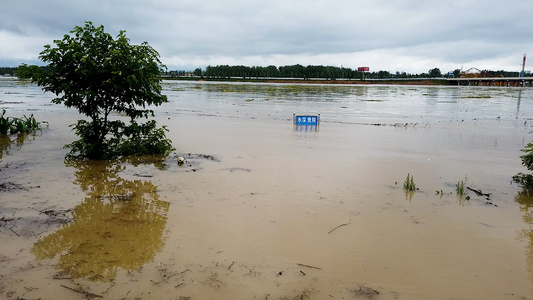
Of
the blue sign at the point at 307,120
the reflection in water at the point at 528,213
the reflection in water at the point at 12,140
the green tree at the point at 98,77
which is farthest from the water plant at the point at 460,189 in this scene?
the reflection in water at the point at 12,140

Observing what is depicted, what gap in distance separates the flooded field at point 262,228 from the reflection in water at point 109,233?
0.03m

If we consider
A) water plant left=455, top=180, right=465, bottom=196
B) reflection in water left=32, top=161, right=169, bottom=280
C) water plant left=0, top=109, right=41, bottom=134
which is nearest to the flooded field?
reflection in water left=32, top=161, right=169, bottom=280

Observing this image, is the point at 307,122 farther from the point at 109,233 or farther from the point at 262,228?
the point at 109,233

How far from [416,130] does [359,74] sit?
7130 inches

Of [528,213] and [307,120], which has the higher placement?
[307,120]

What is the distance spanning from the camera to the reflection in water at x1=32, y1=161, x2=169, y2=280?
14.5 feet

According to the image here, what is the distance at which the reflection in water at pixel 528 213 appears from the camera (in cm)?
487

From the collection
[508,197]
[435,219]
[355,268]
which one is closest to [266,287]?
[355,268]

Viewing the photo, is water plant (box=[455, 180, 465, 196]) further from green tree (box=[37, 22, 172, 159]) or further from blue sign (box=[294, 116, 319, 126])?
blue sign (box=[294, 116, 319, 126])

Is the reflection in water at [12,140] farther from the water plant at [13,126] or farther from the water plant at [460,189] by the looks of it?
the water plant at [460,189]

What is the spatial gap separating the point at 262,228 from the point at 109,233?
2299 mm

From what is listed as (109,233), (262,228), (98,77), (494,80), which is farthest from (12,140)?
(494,80)

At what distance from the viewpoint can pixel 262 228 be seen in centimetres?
558

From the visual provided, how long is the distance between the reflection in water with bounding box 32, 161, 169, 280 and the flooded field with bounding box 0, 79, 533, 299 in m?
0.03
